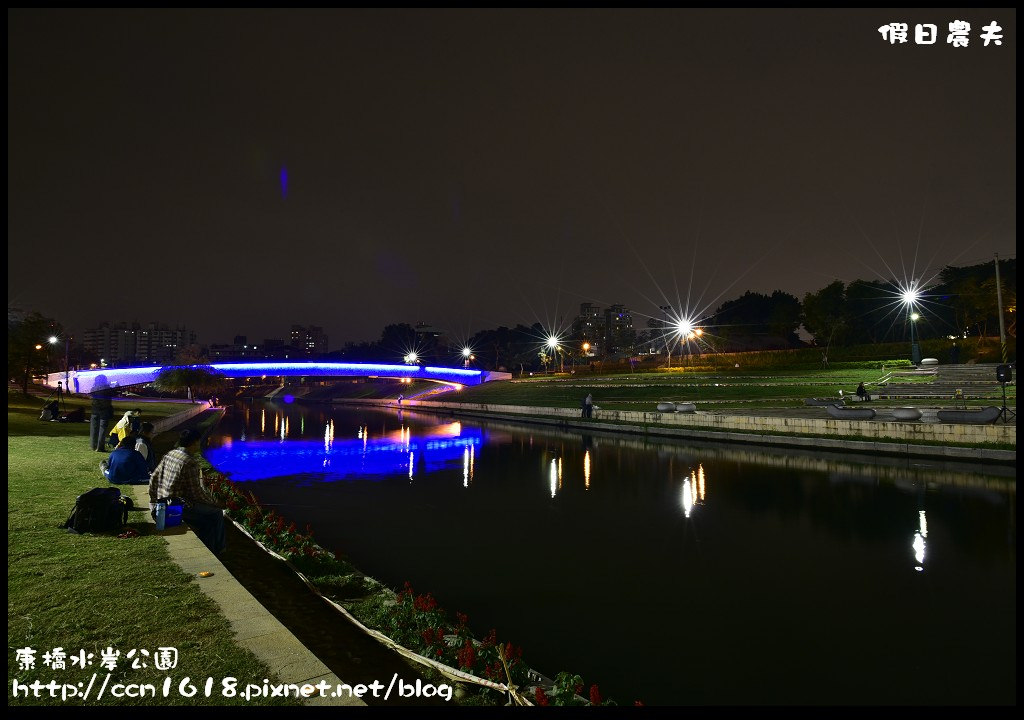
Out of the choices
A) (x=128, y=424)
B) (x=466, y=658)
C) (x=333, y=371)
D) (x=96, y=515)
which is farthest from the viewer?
(x=333, y=371)

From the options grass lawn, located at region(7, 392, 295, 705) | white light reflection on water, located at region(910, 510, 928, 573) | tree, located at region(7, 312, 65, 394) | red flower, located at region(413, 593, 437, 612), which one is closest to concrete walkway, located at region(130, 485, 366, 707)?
grass lawn, located at region(7, 392, 295, 705)

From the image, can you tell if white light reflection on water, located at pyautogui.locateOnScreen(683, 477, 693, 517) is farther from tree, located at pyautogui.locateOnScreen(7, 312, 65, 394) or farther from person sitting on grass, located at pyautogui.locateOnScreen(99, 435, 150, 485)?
tree, located at pyautogui.locateOnScreen(7, 312, 65, 394)

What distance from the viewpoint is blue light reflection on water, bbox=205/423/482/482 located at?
25266 mm

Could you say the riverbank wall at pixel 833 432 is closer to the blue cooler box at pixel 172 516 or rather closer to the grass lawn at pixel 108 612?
the grass lawn at pixel 108 612

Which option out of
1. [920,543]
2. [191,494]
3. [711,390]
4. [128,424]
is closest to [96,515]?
[191,494]

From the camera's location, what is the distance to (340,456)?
31344mm

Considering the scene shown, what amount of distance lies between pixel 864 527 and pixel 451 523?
1000 cm

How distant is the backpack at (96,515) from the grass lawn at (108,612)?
0.68 ft

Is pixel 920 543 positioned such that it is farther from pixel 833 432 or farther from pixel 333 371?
pixel 333 371

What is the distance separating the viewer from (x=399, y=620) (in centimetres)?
745

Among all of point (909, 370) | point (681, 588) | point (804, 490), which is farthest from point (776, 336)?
point (681, 588)

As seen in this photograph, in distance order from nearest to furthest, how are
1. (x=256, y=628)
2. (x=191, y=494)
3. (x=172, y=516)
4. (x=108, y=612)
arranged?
(x=256, y=628) < (x=108, y=612) < (x=191, y=494) < (x=172, y=516)

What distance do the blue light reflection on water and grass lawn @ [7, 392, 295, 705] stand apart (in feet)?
45.2

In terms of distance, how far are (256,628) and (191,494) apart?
4.28 m
